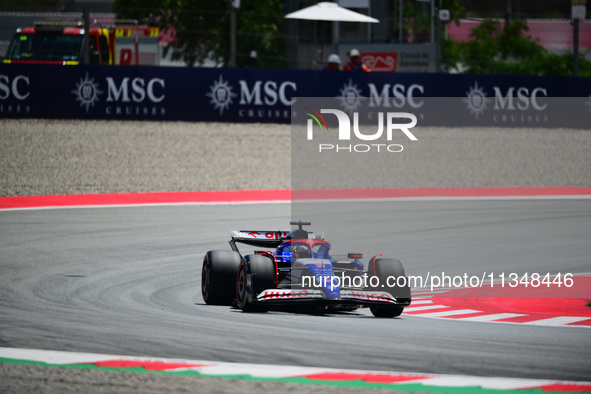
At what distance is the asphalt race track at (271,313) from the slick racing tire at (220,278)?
0.15 m

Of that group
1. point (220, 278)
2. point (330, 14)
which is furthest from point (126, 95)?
point (220, 278)

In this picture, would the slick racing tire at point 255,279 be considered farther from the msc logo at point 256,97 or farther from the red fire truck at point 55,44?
the red fire truck at point 55,44

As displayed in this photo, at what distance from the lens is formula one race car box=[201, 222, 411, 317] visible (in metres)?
8.23

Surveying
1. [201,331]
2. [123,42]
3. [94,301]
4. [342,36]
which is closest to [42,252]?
[94,301]

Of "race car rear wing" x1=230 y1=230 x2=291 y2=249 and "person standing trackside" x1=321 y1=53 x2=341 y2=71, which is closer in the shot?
"race car rear wing" x1=230 y1=230 x2=291 y2=249

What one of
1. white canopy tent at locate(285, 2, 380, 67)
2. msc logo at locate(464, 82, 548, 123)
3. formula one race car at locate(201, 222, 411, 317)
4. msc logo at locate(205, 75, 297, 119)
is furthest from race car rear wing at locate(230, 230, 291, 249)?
white canopy tent at locate(285, 2, 380, 67)

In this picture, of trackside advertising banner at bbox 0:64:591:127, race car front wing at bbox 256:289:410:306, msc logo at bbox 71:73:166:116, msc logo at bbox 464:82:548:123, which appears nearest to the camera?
race car front wing at bbox 256:289:410:306

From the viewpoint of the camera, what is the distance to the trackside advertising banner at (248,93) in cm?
2198

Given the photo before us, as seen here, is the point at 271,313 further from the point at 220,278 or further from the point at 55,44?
the point at 55,44

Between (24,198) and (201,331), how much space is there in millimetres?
11180

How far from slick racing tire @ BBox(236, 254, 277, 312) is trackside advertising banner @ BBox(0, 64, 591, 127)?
46.7 feet

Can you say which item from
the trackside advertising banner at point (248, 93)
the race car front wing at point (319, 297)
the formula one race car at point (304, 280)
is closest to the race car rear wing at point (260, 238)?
the formula one race car at point (304, 280)

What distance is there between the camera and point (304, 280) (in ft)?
27.7

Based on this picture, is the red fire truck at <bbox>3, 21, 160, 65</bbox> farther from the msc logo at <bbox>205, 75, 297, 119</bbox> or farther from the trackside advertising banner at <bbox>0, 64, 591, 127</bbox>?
the msc logo at <bbox>205, 75, 297, 119</bbox>
